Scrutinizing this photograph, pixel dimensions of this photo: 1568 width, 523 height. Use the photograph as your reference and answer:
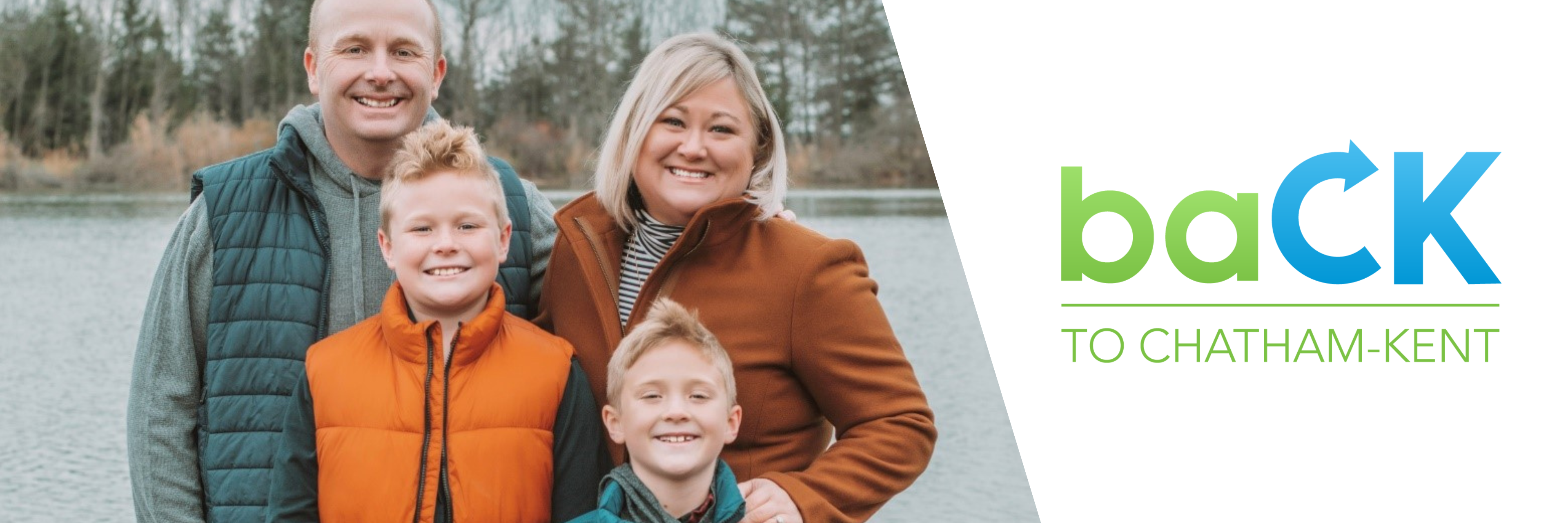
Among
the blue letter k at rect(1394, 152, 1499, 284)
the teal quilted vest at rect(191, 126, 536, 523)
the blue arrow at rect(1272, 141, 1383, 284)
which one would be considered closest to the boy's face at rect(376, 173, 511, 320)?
the teal quilted vest at rect(191, 126, 536, 523)

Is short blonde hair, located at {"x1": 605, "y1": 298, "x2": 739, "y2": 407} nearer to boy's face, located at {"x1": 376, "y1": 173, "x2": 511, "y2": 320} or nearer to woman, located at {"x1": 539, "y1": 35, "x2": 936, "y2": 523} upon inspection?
woman, located at {"x1": 539, "y1": 35, "x2": 936, "y2": 523}

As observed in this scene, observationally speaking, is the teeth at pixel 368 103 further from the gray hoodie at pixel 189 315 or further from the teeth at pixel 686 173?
the teeth at pixel 686 173

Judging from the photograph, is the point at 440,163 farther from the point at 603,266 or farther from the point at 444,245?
the point at 603,266

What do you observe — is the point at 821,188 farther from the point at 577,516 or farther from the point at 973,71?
the point at 577,516

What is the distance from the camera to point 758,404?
2.47m

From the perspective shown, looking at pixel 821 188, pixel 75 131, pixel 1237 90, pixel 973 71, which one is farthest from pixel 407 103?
pixel 75 131

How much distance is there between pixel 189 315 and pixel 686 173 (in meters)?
0.80

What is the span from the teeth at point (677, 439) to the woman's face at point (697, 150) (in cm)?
35

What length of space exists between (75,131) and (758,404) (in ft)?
98.4

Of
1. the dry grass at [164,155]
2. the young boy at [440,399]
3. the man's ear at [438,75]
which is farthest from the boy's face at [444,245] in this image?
the dry grass at [164,155]

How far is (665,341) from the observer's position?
230 cm

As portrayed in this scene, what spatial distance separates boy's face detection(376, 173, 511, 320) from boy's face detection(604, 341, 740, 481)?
0.26 m

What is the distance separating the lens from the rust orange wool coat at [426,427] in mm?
2297

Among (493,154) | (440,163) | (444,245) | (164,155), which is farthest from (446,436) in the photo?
(164,155)
